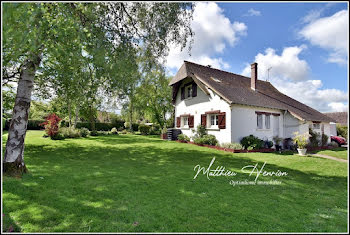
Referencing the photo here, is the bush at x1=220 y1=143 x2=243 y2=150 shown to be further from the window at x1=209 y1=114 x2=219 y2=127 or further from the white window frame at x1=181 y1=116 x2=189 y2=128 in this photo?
the white window frame at x1=181 y1=116 x2=189 y2=128

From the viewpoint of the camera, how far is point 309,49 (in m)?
5.80

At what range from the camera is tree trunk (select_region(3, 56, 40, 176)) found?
5.42 m

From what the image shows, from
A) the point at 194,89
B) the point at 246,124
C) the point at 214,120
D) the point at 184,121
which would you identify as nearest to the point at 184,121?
the point at 184,121

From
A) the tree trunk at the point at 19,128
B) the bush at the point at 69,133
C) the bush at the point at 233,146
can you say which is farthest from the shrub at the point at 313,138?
the bush at the point at 69,133

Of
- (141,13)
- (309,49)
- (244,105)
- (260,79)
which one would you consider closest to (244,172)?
(309,49)

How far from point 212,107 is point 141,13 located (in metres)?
10.1

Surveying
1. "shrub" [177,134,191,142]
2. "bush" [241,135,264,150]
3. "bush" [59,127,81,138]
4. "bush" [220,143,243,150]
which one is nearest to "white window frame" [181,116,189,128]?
"shrub" [177,134,191,142]

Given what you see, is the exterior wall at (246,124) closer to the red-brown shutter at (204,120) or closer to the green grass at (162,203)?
the red-brown shutter at (204,120)

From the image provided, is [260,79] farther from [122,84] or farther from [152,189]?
[152,189]

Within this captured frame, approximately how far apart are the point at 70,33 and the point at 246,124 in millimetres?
13193

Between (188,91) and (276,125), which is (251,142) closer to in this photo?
(276,125)

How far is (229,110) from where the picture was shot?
13.6 m

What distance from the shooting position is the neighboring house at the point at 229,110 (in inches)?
552

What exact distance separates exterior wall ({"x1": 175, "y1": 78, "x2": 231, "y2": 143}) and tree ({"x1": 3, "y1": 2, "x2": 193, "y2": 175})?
772cm
